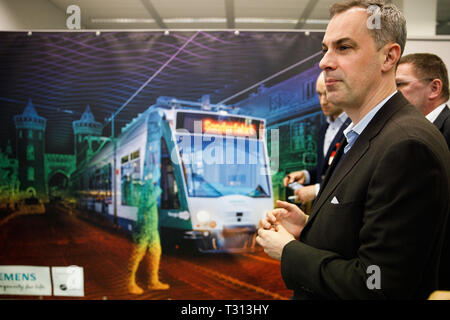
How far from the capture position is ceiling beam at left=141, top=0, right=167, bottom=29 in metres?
3.24

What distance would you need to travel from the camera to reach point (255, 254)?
2701mm

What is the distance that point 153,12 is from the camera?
3.40 metres

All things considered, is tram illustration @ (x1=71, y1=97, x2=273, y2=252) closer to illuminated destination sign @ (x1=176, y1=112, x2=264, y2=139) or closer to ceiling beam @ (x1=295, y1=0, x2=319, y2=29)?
illuminated destination sign @ (x1=176, y1=112, x2=264, y2=139)

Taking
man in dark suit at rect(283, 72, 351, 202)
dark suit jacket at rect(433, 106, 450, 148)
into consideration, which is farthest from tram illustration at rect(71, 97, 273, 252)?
dark suit jacket at rect(433, 106, 450, 148)

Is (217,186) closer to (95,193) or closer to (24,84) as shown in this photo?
(95,193)

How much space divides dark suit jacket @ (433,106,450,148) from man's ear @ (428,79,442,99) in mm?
100

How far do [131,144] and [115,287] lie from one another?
1.29 metres

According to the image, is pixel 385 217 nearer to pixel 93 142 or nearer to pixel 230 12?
pixel 93 142

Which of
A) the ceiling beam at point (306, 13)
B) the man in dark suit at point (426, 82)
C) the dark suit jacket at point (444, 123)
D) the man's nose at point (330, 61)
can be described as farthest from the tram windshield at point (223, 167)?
the man's nose at point (330, 61)

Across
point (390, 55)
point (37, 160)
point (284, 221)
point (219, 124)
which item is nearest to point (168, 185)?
point (219, 124)

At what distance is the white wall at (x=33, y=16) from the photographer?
297cm

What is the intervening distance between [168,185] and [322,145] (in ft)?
4.50

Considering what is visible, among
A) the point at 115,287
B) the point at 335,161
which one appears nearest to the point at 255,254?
the point at 115,287
